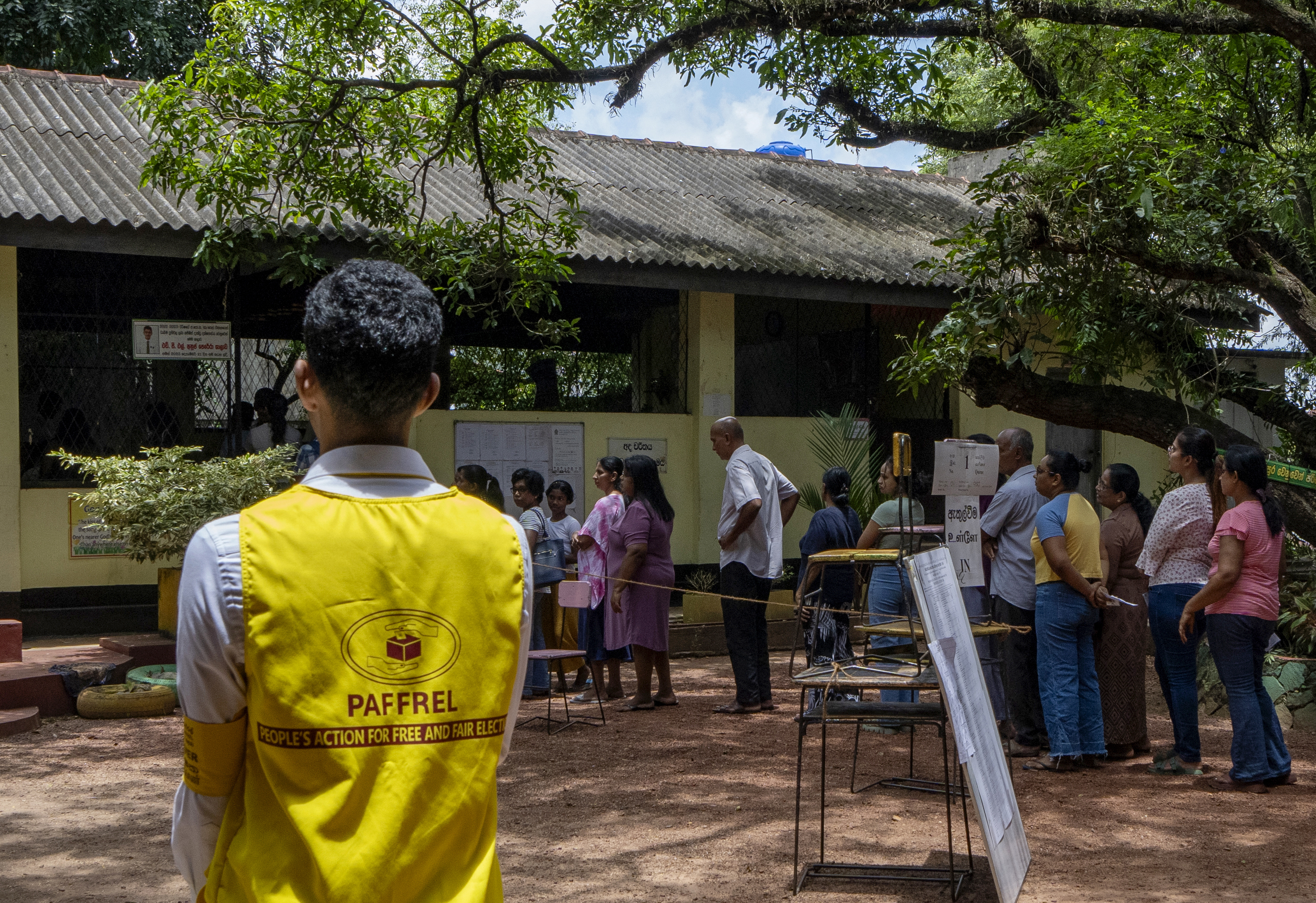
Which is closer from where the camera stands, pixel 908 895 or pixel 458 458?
pixel 908 895

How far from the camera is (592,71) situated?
9.13m

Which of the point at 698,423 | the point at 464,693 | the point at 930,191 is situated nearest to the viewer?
the point at 464,693

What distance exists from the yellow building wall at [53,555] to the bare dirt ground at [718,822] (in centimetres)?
332

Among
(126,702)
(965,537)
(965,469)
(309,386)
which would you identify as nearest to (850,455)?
(965,537)

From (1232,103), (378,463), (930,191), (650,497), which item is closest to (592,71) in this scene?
(650,497)

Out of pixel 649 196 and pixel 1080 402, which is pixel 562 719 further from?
pixel 649 196

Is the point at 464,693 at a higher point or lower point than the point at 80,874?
higher

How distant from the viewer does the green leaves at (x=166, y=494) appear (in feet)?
28.4

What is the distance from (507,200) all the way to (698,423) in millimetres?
4216

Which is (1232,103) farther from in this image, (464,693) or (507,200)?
(464,693)

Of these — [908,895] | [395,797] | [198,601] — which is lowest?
[908,895]

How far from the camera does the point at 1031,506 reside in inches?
272

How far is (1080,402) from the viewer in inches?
289

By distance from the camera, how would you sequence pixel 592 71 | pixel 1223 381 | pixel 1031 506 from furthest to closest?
pixel 592 71, pixel 1223 381, pixel 1031 506
